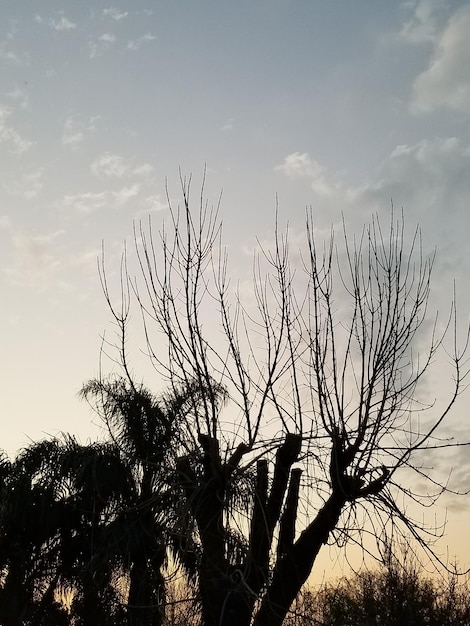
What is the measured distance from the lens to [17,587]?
14203 millimetres

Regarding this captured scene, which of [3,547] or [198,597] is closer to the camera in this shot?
[198,597]

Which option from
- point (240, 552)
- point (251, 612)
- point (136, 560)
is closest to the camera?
point (251, 612)

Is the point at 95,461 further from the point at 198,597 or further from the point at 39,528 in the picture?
the point at 198,597

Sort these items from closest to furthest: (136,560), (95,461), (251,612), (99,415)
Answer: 1. (251,612)
2. (136,560)
3. (95,461)
4. (99,415)

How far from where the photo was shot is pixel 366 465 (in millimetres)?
6008

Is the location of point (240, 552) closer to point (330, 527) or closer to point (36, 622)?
point (330, 527)

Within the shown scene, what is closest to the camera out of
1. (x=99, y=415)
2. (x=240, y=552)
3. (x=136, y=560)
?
(x=240, y=552)

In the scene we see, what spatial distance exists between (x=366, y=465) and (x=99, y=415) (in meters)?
12.4

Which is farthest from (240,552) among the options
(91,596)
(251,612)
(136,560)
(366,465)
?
(91,596)

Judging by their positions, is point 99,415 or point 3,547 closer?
point 3,547

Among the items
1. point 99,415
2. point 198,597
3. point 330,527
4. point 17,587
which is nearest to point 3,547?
point 17,587

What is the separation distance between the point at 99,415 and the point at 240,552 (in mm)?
11668

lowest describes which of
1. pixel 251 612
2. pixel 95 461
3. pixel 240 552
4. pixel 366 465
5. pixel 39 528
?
pixel 251 612

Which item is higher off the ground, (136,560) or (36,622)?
(136,560)
